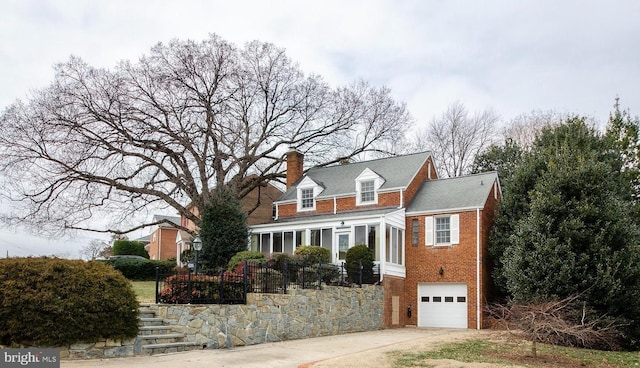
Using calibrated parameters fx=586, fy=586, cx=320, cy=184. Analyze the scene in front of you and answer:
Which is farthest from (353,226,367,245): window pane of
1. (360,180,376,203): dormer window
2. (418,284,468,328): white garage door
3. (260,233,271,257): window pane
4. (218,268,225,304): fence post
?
(218,268,225,304): fence post

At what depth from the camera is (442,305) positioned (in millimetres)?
25781

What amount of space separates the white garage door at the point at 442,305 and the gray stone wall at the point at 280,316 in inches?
120

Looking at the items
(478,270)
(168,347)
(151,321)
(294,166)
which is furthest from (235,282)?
(294,166)

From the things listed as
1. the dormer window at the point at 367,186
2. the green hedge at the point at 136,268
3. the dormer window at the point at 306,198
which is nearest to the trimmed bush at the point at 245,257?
the green hedge at the point at 136,268

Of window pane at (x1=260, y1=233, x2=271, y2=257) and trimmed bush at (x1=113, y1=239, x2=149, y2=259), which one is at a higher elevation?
window pane at (x1=260, y1=233, x2=271, y2=257)

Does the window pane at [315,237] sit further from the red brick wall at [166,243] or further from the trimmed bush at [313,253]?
the red brick wall at [166,243]

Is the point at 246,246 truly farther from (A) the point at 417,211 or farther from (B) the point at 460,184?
(B) the point at 460,184

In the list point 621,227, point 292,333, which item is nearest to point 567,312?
point 621,227

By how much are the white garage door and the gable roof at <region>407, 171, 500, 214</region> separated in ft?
11.4

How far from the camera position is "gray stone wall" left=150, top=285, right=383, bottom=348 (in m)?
15.3

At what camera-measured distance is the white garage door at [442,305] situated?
2531cm

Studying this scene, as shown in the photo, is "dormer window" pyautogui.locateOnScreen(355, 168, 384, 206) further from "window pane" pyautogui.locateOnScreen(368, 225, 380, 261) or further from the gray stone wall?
the gray stone wall

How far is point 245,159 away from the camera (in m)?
32.5

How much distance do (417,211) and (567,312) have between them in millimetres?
10285
